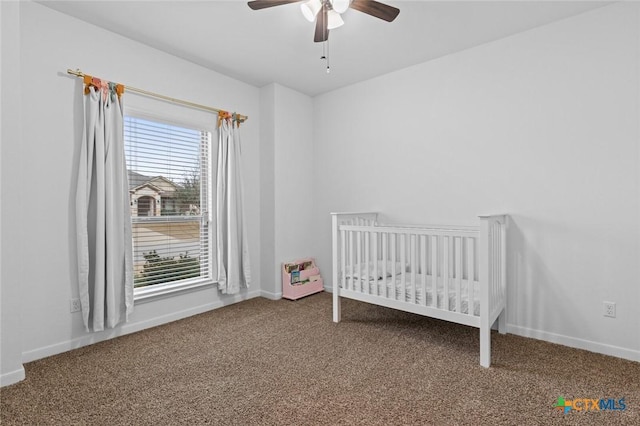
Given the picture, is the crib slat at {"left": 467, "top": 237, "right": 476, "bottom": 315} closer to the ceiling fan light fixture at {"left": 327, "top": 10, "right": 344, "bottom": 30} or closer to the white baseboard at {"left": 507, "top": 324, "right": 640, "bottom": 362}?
the white baseboard at {"left": 507, "top": 324, "right": 640, "bottom": 362}

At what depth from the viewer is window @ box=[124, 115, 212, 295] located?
2725 mm

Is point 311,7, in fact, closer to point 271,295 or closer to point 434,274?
point 434,274

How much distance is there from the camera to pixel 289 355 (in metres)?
2.17

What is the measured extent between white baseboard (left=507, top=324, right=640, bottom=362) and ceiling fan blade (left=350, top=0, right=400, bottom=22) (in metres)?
2.42

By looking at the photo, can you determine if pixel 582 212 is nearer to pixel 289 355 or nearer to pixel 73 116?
pixel 289 355

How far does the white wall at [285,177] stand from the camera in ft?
11.6

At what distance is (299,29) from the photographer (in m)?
2.48

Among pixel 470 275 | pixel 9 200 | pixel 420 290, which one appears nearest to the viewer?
pixel 9 200

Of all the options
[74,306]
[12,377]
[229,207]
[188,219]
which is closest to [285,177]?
[229,207]

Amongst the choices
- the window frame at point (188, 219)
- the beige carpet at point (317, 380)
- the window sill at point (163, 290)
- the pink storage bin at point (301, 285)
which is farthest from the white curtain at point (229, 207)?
the beige carpet at point (317, 380)

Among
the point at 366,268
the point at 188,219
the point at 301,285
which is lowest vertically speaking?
the point at 301,285

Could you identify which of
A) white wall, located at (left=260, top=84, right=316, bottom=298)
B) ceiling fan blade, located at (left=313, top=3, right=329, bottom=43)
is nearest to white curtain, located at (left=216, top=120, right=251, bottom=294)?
white wall, located at (left=260, top=84, right=316, bottom=298)

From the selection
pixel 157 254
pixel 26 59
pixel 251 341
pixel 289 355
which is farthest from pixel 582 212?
pixel 26 59

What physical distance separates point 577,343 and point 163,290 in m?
3.23
